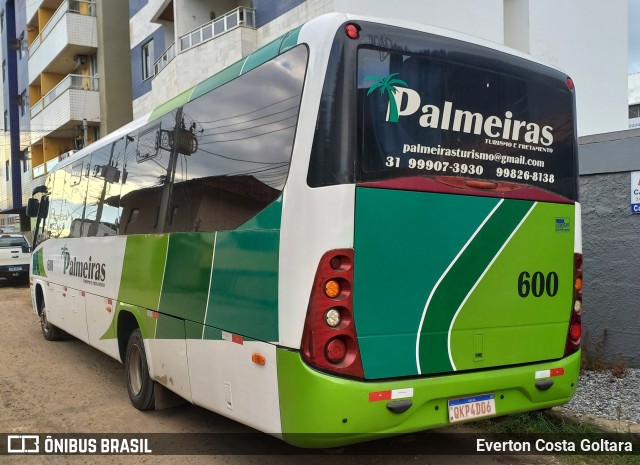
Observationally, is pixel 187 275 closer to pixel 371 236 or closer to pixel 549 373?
pixel 371 236

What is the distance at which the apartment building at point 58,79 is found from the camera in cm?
2566

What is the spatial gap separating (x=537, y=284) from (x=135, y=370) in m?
4.16

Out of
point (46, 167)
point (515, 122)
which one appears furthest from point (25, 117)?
point (515, 122)

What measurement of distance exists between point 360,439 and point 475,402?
93 centimetres

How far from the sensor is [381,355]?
3.64 m

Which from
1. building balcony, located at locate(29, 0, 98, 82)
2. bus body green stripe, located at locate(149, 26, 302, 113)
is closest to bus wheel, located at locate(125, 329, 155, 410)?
bus body green stripe, located at locate(149, 26, 302, 113)

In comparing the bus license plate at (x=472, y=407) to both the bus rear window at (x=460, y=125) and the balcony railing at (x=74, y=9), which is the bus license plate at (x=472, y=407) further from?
the balcony railing at (x=74, y=9)

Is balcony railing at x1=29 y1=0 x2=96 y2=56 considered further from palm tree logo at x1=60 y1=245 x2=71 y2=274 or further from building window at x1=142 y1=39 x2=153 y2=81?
palm tree logo at x1=60 y1=245 x2=71 y2=274

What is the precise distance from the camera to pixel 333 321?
351 centimetres

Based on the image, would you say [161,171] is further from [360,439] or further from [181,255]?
[360,439]

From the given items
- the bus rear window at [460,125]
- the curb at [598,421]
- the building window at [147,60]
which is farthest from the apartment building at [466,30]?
the curb at [598,421]

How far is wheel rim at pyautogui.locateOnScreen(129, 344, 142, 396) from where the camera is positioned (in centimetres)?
608

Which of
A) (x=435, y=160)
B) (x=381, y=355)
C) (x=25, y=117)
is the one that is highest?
(x=25, y=117)

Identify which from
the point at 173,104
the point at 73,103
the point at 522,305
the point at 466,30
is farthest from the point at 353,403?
the point at 73,103
